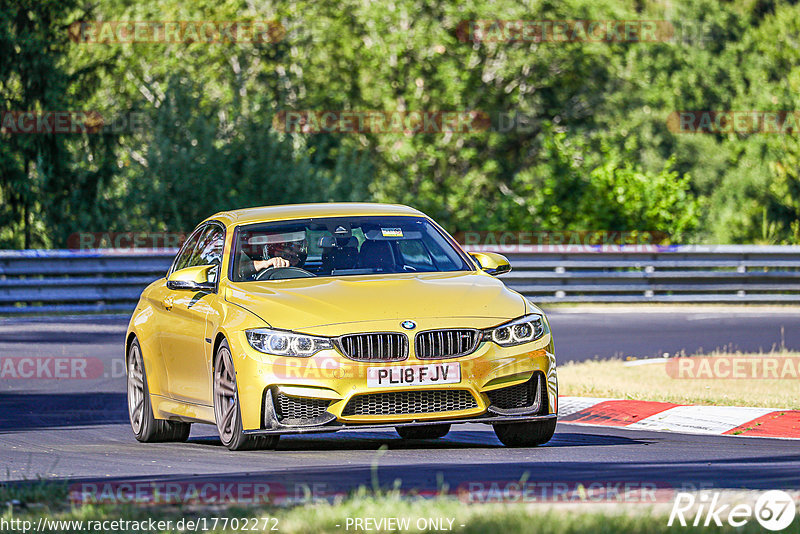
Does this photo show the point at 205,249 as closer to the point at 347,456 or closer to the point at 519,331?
the point at 347,456

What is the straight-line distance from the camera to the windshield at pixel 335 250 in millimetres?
9828

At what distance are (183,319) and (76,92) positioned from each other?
23.9 m

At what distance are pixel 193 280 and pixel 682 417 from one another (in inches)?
157

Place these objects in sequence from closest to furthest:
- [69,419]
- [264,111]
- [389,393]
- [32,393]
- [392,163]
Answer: [389,393] → [69,419] → [32,393] → [264,111] → [392,163]

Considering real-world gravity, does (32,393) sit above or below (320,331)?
below

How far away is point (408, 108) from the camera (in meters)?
46.7

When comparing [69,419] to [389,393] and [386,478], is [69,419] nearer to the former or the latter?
[389,393]

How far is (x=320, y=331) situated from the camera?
8.66 meters

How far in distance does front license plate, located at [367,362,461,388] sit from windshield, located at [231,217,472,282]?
1.22 metres

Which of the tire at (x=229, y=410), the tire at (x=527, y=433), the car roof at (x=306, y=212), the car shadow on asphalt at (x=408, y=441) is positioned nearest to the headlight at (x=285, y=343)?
the tire at (x=229, y=410)

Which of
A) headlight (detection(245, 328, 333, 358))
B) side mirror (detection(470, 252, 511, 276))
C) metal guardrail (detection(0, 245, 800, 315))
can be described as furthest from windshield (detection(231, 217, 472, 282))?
metal guardrail (detection(0, 245, 800, 315))

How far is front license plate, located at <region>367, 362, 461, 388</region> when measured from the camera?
8625 millimetres

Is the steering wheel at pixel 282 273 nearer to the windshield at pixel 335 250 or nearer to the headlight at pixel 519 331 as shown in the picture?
the windshield at pixel 335 250

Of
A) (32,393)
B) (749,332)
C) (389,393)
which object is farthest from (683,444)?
(749,332)
